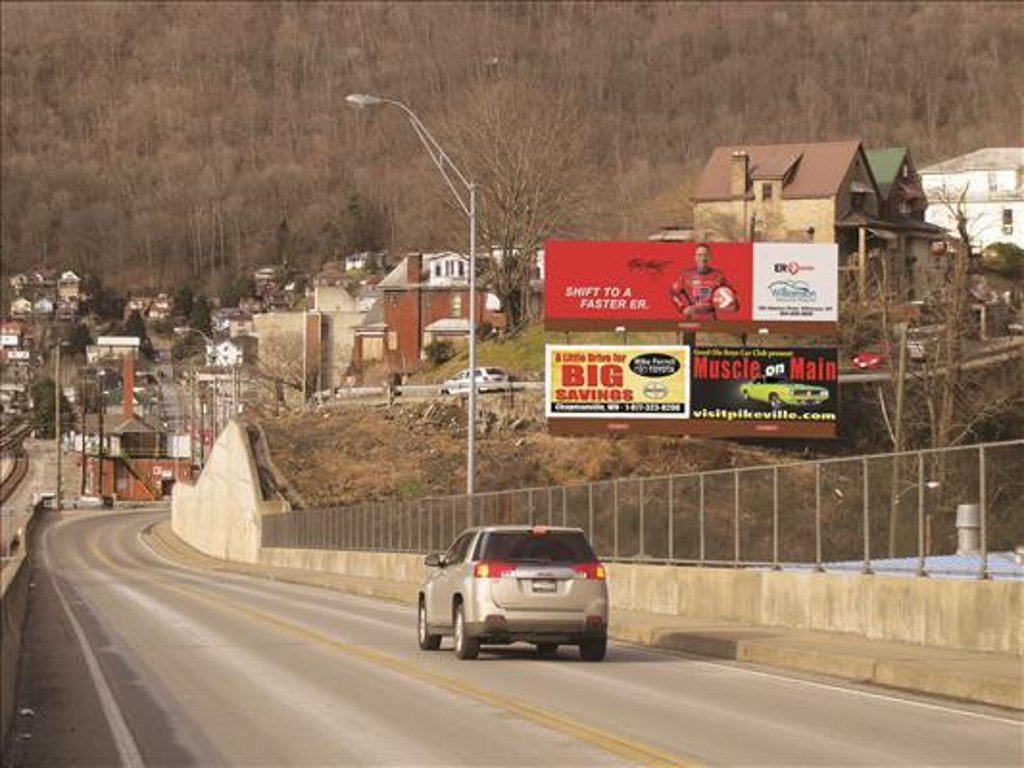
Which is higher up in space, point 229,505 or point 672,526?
point 229,505

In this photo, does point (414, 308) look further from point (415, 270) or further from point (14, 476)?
point (14, 476)

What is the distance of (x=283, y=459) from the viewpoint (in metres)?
95.0

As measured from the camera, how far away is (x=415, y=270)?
14912 centimetres

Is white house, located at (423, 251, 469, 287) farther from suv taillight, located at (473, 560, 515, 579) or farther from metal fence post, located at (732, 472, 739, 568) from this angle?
suv taillight, located at (473, 560, 515, 579)

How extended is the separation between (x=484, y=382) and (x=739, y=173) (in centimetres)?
2205

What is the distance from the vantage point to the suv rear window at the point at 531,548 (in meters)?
24.4

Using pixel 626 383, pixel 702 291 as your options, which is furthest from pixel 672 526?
pixel 702 291

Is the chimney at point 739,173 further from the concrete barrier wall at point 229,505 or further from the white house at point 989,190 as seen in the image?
the concrete barrier wall at point 229,505

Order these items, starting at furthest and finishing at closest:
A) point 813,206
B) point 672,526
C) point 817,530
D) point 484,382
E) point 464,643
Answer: point 813,206, point 484,382, point 672,526, point 817,530, point 464,643

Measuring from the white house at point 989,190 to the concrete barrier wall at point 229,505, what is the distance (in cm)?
5311

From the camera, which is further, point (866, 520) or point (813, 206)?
point (813, 206)

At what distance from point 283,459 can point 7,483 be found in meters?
88.6

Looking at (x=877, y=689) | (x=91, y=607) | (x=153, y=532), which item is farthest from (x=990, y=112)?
(x=877, y=689)

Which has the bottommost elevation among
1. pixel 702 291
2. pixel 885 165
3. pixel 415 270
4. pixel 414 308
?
pixel 702 291
